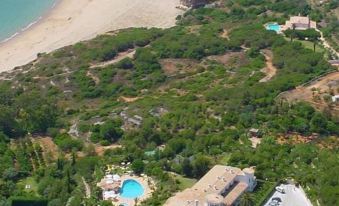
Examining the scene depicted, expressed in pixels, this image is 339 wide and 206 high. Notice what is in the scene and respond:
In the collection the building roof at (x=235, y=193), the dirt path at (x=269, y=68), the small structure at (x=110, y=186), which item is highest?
the small structure at (x=110, y=186)

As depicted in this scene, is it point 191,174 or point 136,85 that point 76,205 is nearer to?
point 191,174

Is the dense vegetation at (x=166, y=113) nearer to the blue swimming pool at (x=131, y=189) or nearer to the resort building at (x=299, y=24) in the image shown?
the blue swimming pool at (x=131, y=189)

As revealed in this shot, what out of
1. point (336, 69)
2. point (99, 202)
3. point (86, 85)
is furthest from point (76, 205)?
point (336, 69)

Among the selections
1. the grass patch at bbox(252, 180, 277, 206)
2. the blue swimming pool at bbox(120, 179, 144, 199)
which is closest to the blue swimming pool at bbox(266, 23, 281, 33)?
the grass patch at bbox(252, 180, 277, 206)

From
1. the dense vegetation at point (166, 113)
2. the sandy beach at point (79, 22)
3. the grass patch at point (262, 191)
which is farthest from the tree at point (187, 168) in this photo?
the sandy beach at point (79, 22)

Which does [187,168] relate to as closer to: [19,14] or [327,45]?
[327,45]

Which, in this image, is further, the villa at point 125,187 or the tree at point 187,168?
the tree at point 187,168

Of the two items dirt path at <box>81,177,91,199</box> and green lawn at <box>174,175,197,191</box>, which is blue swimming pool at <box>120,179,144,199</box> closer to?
dirt path at <box>81,177,91,199</box>
